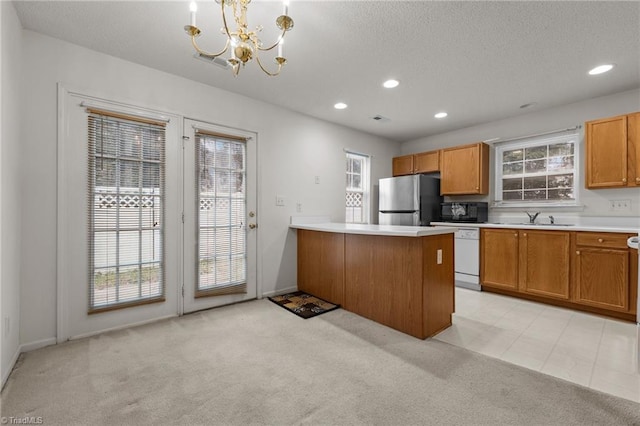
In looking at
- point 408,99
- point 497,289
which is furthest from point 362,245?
point 497,289

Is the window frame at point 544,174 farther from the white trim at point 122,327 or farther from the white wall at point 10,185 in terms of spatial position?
the white wall at point 10,185

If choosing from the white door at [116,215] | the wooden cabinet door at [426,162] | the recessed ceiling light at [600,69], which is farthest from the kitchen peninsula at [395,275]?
the wooden cabinet door at [426,162]

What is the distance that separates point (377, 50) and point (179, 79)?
2.03 metres

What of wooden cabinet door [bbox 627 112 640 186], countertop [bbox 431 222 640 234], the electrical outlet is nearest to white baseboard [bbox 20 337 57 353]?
countertop [bbox 431 222 640 234]

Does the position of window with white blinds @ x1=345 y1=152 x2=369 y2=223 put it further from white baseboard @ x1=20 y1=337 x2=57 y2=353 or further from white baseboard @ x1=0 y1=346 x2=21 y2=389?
white baseboard @ x1=0 y1=346 x2=21 y2=389

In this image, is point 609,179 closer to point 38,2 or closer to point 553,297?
point 553,297

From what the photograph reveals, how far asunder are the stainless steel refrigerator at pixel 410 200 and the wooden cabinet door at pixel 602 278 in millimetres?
1924

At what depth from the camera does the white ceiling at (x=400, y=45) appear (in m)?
1.94

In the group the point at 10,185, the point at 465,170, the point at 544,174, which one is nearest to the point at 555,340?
the point at 544,174

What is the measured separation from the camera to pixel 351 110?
12.6 feet

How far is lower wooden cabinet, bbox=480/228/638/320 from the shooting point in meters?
2.81

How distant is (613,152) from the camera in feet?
10.2

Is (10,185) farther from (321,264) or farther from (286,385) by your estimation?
(321,264)

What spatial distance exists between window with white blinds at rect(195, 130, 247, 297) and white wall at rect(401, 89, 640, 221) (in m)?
3.69
